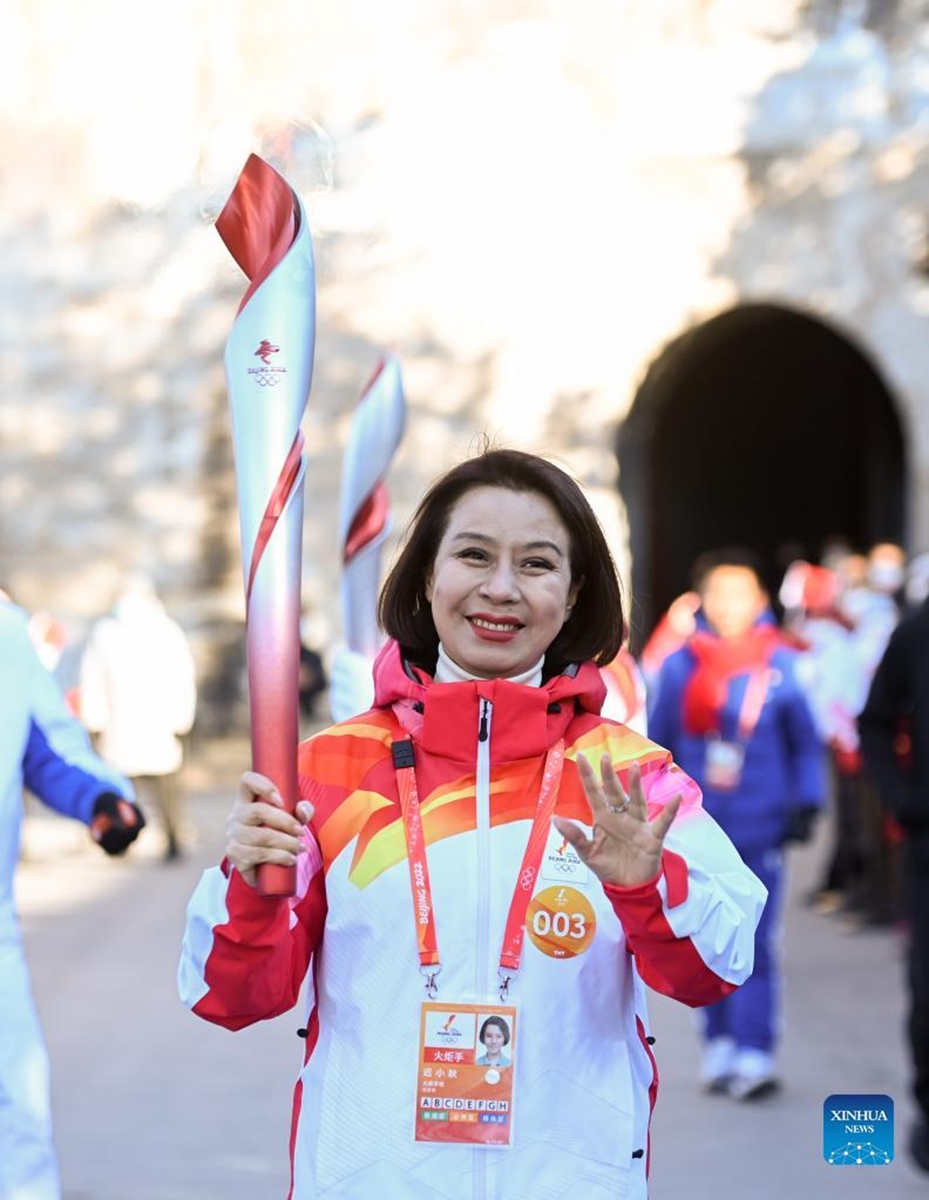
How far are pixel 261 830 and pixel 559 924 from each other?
424 mm

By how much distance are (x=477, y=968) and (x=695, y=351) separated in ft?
45.0

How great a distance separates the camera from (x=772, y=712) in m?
6.84

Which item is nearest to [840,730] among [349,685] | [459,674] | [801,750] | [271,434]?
[801,750]

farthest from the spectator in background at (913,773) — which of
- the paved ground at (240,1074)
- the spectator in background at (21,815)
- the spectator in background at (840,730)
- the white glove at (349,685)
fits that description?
the spectator in background at (840,730)

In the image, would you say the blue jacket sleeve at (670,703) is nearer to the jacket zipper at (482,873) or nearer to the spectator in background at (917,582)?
the spectator in background at (917,582)

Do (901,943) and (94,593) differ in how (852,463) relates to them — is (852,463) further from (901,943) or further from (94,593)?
(901,943)

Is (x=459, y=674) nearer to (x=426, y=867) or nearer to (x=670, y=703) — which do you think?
(x=426, y=867)

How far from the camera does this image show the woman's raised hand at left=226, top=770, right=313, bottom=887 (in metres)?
2.20

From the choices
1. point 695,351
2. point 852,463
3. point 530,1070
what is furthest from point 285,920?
point 852,463

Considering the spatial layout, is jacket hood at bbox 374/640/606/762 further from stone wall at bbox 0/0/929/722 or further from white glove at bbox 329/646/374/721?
stone wall at bbox 0/0/929/722

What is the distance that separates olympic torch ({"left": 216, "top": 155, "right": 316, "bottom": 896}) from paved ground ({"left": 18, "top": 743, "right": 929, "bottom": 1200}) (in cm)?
350

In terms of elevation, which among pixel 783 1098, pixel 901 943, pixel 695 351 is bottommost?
pixel 783 1098

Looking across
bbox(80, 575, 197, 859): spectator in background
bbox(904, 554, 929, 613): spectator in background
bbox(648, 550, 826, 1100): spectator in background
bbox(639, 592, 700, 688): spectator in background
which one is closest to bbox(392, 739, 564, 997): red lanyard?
bbox(648, 550, 826, 1100): spectator in background

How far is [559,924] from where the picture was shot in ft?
7.88
